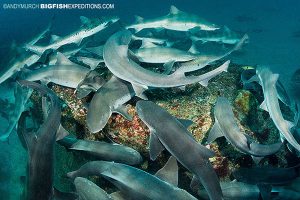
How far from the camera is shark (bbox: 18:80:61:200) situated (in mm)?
3686

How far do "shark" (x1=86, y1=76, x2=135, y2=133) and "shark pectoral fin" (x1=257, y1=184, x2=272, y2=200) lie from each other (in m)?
1.81

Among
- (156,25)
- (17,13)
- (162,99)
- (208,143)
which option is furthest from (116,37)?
(17,13)

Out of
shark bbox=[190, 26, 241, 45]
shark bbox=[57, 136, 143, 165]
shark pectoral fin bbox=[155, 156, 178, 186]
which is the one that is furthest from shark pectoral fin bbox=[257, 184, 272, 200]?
shark bbox=[190, 26, 241, 45]

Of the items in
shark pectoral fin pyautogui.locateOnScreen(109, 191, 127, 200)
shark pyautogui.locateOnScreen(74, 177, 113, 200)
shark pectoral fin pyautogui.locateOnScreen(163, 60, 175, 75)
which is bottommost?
shark pectoral fin pyautogui.locateOnScreen(109, 191, 127, 200)

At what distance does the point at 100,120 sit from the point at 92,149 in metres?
0.42

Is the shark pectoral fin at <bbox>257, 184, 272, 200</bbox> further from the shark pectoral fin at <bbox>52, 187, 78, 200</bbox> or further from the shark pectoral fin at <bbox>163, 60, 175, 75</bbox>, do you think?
the shark pectoral fin at <bbox>52, 187, 78, 200</bbox>

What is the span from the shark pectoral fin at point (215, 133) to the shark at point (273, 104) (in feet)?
2.42

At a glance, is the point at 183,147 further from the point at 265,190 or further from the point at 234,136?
the point at 265,190

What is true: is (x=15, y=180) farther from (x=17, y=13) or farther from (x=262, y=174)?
(x=17, y=13)

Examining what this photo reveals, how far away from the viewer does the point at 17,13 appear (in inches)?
2606

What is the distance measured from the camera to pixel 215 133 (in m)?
4.04

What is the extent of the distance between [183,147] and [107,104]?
119 centimetres

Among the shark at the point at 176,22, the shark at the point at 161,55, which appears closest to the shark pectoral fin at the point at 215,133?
the shark at the point at 161,55

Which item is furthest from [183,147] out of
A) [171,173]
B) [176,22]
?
[176,22]
